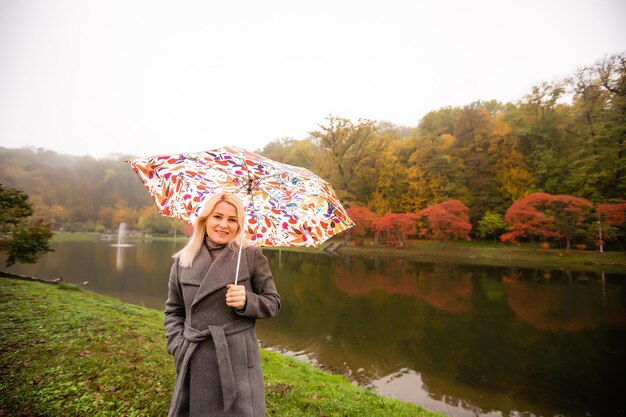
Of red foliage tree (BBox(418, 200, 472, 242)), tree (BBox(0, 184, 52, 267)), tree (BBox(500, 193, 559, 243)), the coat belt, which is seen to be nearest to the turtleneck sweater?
the coat belt

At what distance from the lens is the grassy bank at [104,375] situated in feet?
10.4

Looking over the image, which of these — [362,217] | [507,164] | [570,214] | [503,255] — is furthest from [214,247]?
[507,164]

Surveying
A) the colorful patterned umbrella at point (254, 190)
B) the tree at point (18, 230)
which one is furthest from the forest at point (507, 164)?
the colorful patterned umbrella at point (254, 190)

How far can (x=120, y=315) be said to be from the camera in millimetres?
6707

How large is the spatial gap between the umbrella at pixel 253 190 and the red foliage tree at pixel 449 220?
2600 cm

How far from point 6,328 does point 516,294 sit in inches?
610

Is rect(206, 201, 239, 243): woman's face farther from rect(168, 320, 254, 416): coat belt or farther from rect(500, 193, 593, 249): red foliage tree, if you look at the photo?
rect(500, 193, 593, 249): red foliage tree

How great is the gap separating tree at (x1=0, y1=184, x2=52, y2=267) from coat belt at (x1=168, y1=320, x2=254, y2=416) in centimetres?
1003

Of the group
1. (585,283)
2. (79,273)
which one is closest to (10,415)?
(79,273)

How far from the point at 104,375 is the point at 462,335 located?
831cm

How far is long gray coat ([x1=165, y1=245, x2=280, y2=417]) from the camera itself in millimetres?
1655

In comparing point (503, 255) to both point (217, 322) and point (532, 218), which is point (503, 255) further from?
point (217, 322)

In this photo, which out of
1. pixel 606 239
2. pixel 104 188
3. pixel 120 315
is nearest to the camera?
pixel 120 315

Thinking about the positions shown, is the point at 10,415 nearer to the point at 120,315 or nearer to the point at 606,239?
the point at 120,315
